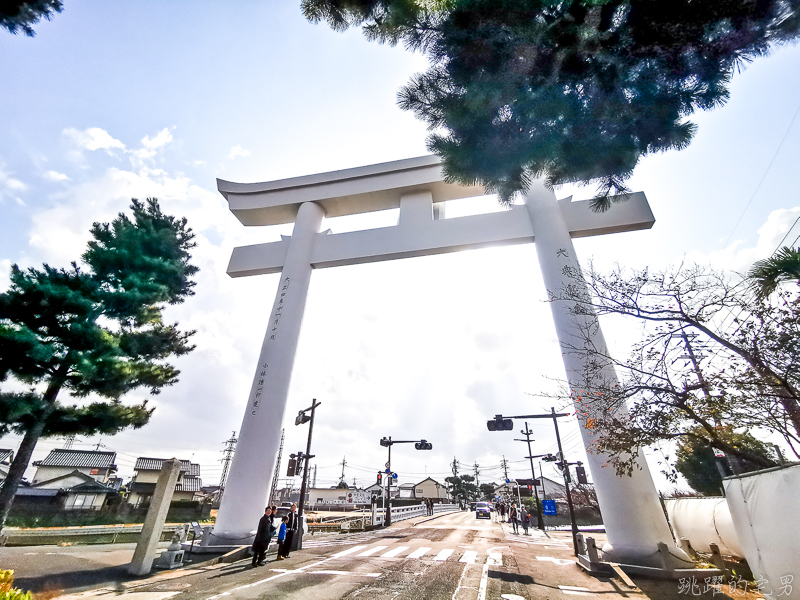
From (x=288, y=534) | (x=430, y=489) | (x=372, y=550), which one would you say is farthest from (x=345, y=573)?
(x=430, y=489)

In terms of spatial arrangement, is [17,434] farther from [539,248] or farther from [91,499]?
[91,499]

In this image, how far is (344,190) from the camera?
1333 cm

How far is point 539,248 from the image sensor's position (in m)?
10.4

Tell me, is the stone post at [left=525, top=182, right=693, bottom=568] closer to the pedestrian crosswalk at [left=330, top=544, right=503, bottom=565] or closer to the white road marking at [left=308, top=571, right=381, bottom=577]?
the pedestrian crosswalk at [left=330, top=544, right=503, bottom=565]

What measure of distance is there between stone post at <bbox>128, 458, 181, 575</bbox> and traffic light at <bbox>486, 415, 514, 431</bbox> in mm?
11111

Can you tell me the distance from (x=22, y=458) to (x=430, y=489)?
7017 cm

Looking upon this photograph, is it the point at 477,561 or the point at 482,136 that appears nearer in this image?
the point at 482,136

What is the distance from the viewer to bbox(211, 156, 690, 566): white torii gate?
7402 mm

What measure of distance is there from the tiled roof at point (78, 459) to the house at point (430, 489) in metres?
50.4

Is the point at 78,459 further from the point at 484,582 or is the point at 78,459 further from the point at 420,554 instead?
the point at 484,582

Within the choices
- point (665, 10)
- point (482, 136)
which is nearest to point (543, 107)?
point (482, 136)

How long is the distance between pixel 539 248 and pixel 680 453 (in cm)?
1649

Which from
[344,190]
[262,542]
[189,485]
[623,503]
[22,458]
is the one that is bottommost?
[262,542]

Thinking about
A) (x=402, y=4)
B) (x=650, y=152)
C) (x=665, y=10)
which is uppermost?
(x=402, y=4)
